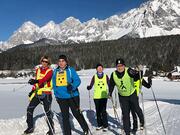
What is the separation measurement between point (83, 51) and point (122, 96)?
184m

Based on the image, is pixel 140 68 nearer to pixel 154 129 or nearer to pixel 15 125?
pixel 154 129

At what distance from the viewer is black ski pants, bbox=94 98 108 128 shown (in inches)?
462

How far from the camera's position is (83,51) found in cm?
19325

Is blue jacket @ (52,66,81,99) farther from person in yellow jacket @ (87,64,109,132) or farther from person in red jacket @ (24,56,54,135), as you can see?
person in yellow jacket @ (87,64,109,132)

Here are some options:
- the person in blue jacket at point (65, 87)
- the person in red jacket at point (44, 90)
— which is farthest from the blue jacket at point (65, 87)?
the person in red jacket at point (44, 90)

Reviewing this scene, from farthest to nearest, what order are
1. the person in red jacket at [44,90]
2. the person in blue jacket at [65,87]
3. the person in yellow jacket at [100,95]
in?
the person in yellow jacket at [100,95] → the person in red jacket at [44,90] → the person in blue jacket at [65,87]

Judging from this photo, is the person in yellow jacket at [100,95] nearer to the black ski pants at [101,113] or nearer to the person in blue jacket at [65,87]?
the black ski pants at [101,113]

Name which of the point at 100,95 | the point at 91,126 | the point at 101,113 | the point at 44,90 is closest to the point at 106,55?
the point at 91,126

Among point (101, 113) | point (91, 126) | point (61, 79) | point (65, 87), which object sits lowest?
point (91, 126)

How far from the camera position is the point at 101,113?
1193 centimetres

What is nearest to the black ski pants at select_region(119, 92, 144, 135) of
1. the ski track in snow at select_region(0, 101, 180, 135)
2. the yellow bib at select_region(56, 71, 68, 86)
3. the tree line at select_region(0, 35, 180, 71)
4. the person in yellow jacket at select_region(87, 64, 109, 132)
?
the ski track in snow at select_region(0, 101, 180, 135)

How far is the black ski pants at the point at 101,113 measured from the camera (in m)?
11.7

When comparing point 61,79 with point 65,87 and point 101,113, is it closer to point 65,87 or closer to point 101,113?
point 65,87

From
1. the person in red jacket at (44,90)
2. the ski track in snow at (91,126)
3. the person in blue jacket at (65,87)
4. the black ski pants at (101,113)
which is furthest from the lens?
the black ski pants at (101,113)
